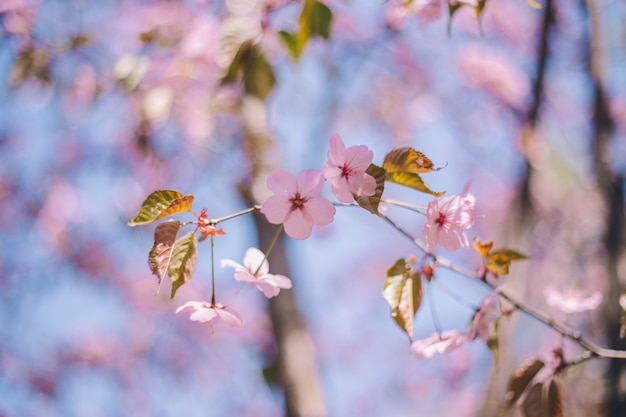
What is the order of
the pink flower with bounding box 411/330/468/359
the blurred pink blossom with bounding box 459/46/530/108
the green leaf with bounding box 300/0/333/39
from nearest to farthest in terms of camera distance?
the pink flower with bounding box 411/330/468/359
the green leaf with bounding box 300/0/333/39
the blurred pink blossom with bounding box 459/46/530/108

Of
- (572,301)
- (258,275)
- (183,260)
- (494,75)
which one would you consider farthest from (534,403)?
(494,75)

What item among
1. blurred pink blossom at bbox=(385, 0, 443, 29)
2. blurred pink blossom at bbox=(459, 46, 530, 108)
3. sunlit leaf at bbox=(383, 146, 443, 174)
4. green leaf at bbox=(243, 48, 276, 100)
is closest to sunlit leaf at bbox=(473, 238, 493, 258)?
sunlit leaf at bbox=(383, 146, 443, 174)

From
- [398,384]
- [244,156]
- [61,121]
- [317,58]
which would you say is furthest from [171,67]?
[398,384]

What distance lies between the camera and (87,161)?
472 cm

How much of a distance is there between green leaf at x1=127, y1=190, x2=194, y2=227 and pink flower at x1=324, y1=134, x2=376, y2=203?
0.21 m

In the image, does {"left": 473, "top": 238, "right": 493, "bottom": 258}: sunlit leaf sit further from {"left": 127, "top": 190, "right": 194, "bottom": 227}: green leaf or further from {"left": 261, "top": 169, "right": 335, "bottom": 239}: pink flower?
{"left": 127, "top": 190, "right": 194, "bottom": 227}: green leaf

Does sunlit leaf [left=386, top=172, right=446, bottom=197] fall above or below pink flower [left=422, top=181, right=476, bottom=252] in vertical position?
above

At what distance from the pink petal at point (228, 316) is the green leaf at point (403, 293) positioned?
0.24 metres

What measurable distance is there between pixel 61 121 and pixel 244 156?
2.07 meters

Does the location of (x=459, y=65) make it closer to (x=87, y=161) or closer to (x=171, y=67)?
(x=171, y=67)

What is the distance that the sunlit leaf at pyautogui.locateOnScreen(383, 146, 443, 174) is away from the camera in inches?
30.7

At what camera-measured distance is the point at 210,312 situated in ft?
2.68

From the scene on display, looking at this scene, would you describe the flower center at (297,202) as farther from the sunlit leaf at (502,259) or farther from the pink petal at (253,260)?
the sunlit leaf at (502,259)

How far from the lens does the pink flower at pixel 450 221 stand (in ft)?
2.74
